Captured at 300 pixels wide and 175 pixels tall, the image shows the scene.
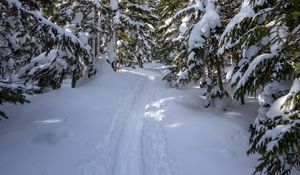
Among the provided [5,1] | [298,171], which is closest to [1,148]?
[5,1]

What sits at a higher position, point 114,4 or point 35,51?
point 114,4

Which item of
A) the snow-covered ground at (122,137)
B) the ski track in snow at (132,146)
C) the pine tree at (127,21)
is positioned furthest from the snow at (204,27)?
the pine tree at (127,21)

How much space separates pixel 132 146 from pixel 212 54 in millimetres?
5942

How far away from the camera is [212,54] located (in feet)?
42.9

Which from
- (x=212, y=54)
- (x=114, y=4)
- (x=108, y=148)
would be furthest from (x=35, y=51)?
(x=212, y=54)

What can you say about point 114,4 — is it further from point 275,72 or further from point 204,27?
point 275,72

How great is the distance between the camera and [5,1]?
8.05 metres

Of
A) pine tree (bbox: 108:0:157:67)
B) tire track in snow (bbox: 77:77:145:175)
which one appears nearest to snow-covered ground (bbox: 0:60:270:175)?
tire track in snow (bbox: 77:77:145:175)

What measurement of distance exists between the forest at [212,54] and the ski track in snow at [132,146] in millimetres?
246

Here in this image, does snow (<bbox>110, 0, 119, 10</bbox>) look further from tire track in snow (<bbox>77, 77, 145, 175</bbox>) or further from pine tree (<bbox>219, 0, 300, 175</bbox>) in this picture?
pine tree (<bbox>219, 0, 300, 175</bbox>)

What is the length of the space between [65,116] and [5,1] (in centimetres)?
618

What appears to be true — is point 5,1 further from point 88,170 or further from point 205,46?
point 205,46

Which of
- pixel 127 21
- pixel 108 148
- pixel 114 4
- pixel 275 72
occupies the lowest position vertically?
A: pixel 108 148

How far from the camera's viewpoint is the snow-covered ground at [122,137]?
29.6 feet
